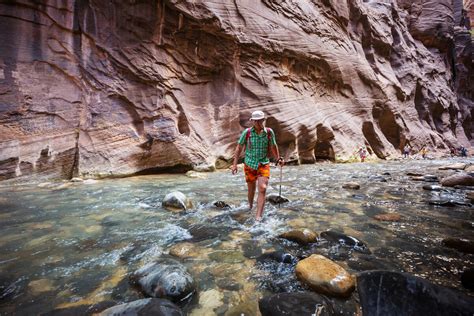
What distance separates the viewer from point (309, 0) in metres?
15.7

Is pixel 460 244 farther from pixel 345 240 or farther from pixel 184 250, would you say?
pixel 184 250

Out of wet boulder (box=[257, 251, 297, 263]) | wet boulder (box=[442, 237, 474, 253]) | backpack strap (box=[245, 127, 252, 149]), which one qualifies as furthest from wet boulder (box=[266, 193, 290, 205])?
wet boulder (box=[442, 237, 474, 253])

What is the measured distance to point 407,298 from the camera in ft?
5.07

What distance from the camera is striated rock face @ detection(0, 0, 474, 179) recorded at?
8070 mm

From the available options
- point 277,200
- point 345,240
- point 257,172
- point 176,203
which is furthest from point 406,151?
point 176,203

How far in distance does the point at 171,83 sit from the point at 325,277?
9899 mm

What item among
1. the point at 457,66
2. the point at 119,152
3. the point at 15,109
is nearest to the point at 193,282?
the point at 119,152

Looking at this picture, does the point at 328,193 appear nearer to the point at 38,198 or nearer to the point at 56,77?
the point at 38,198

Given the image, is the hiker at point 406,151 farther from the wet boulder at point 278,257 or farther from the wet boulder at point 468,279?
the wet boulder at point 278,257

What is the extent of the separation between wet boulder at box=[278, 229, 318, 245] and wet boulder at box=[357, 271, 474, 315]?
35.8 inches

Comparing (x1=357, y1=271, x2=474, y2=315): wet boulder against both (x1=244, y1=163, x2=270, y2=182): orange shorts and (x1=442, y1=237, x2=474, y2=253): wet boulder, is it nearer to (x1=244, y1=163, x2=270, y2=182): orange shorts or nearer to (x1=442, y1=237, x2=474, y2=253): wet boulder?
(x1=442, y1=237, x2=474, y2=253): wet boulder

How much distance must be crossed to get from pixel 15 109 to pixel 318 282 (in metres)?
9.49

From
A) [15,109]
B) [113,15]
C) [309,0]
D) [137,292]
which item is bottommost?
[137,292]

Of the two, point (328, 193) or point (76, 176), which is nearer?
point (328, 193)
